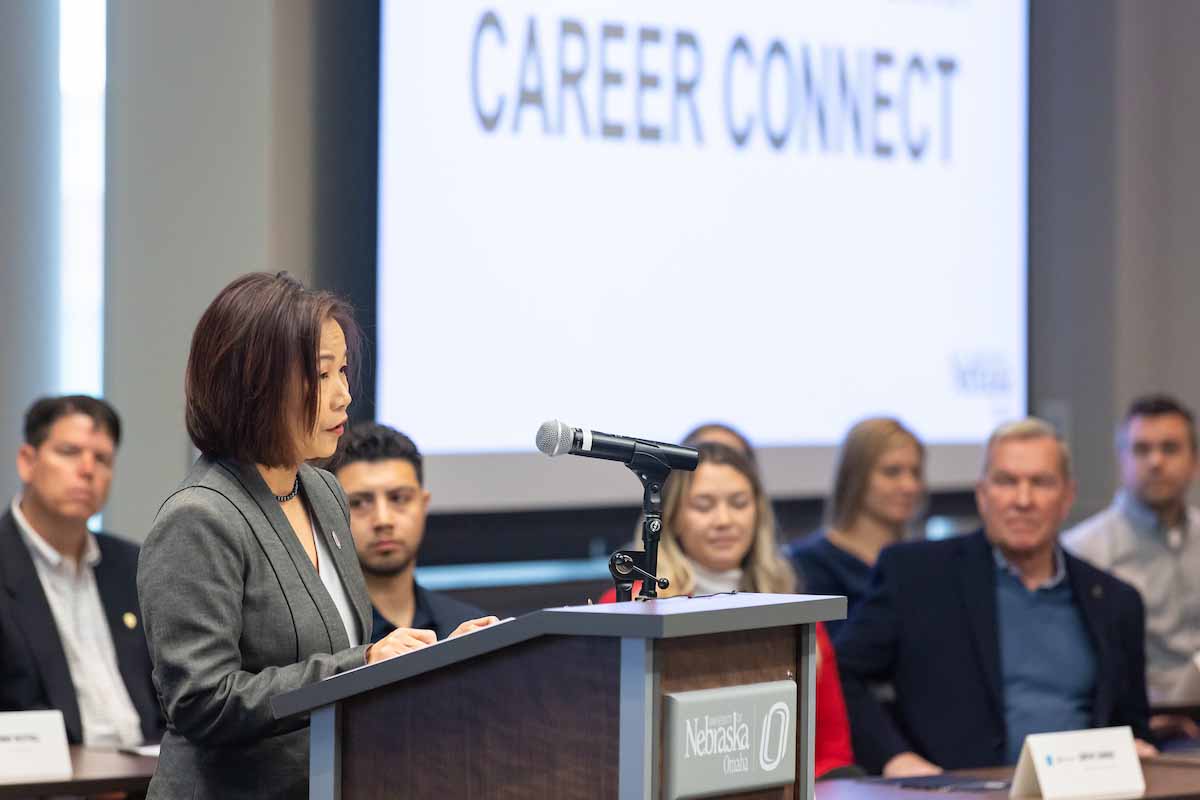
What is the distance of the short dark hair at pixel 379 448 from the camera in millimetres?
3574

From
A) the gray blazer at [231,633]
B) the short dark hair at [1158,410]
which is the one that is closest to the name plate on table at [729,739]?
the gray blazer at [231,633]

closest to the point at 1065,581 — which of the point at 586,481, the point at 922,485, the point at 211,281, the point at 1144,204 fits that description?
the point at 922,485

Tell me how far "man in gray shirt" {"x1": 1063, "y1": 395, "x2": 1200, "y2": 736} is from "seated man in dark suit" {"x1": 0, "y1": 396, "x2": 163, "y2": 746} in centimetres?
313

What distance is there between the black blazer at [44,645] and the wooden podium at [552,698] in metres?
2.10

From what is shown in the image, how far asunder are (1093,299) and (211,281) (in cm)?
385

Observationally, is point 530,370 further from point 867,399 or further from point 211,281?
point 867,399

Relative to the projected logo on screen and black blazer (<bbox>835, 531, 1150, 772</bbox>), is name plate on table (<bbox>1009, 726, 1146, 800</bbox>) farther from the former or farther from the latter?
the projected logo on screen

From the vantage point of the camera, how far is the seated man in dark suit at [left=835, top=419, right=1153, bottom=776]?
4.00m

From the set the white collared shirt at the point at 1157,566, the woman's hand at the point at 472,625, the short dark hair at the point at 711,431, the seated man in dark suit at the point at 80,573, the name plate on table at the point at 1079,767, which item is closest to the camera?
the woman's hand at the point at 472,625

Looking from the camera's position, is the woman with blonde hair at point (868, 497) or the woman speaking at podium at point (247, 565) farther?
the woman with blonde hair at point (868, 497)

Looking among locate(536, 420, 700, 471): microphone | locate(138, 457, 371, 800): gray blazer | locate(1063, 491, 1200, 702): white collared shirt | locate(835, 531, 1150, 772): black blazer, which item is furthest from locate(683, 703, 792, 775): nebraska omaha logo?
locate(1063, 491, 1200, 702): white collared shirt

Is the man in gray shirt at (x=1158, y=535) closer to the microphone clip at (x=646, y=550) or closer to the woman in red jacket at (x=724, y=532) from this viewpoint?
the woman in red jacket at (x=724, y=532)

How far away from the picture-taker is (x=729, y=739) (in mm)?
1669

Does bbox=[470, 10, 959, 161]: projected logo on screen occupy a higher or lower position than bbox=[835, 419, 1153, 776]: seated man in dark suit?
higher
